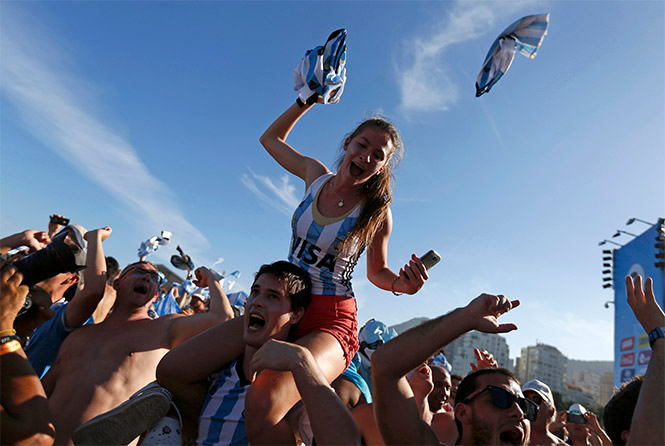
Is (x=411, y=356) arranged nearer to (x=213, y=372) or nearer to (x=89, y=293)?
(x=213, y=372)

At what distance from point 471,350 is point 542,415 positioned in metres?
101

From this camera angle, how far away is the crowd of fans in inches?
81.8

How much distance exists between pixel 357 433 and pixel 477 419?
1228 mm

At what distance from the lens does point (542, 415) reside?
14.6 feet

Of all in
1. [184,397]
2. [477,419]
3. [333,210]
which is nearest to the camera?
[184,397]

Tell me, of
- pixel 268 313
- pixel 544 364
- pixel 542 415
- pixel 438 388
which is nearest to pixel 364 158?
pixel 268 313

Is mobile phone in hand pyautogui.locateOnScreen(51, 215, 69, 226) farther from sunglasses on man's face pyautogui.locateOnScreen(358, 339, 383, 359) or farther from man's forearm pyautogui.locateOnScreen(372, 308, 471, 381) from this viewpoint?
man's forearm pyautogui.locateOnScreen(372, 308, 471, 381)

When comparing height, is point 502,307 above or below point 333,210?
below

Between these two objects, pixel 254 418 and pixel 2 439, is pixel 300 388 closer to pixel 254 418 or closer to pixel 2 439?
pixel 254 418

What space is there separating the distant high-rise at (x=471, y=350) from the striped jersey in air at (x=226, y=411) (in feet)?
317

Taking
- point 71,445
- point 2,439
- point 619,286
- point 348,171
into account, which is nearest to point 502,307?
point 348,171

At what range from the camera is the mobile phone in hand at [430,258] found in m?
2.90

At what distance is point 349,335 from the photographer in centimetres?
280

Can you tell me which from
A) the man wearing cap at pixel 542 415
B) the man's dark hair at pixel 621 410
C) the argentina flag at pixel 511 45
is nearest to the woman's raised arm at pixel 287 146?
the argentina flag at pixel 511 45
